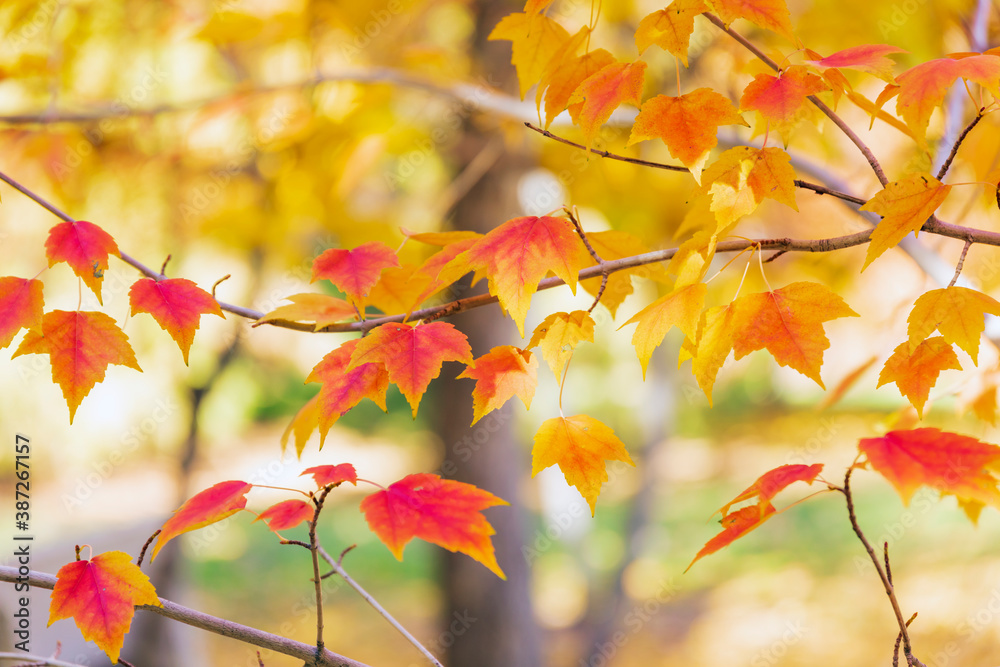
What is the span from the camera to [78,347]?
36.1 inches

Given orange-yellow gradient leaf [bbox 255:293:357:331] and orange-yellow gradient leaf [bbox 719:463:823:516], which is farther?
orange-yellow gradient leaf [bbox 255:293:357:331]

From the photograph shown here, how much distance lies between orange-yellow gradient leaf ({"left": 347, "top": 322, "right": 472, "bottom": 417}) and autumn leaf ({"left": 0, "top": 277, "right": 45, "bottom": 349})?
0.45 metres

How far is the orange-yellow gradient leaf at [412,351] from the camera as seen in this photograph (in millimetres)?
846

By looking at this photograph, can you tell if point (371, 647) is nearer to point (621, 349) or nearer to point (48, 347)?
point (48, 347)

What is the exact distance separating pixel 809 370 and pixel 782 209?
419 cm

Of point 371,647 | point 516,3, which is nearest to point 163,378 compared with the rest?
point 371,647

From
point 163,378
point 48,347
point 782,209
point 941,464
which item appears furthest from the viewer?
point 163,378

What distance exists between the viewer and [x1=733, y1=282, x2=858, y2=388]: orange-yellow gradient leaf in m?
0.86

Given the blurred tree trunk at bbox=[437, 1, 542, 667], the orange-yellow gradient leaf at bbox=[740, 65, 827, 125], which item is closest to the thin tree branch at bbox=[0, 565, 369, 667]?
the orange-yellow gradient leaf at bbox=[740, 65, 827, 125]

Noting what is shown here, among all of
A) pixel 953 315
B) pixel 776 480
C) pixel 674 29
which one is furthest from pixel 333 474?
pixel 953 315

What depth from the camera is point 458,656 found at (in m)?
3.40

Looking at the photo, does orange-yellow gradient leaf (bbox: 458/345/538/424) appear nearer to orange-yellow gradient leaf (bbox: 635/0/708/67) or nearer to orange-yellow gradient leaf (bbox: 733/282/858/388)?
orange-yellow gradient leaf (bbox: 733/282/858/388)

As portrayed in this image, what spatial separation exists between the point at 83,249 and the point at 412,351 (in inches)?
20.5

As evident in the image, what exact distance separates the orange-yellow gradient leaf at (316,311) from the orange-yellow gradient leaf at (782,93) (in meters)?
0.66
